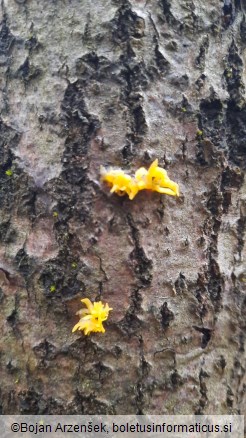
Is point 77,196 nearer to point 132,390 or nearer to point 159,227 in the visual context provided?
point 159,227

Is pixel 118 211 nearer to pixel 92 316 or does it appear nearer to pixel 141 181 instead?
pixel 141 181

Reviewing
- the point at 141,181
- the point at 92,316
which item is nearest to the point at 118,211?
the point at 141,181

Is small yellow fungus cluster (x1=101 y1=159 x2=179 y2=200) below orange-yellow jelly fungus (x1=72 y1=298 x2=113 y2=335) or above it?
above

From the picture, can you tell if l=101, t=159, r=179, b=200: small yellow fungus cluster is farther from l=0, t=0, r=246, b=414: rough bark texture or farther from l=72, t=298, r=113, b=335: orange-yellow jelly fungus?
l=72, t=298, r=113, b=335: orange-yellow jelly fungus

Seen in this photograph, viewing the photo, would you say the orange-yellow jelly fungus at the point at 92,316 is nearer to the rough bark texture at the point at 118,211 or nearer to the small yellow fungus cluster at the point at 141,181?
the rough bark texture at the point at 118,211

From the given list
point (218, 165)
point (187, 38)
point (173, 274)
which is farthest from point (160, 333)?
point (187, 38)

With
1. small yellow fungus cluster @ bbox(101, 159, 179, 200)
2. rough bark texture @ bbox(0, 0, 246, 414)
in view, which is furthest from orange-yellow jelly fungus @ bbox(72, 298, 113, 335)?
small yellow fungus cluster @ bbox(101, 159, 179, 200)
